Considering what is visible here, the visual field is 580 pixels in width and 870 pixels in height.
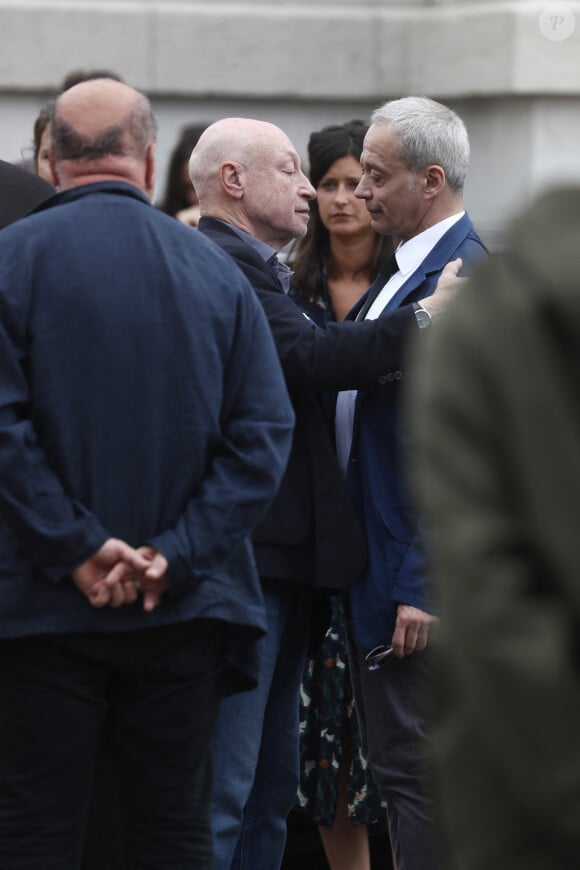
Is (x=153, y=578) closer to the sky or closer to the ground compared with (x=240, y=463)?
closer to the ground

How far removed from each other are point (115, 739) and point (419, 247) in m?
1.36

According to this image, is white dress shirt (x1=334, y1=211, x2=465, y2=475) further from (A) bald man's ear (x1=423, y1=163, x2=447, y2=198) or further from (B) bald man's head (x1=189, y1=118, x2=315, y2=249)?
(B) bald man's head (x1=189, y1=118, x2=315, y2=249)

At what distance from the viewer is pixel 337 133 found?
16.3ft

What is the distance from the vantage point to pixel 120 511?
2764mm

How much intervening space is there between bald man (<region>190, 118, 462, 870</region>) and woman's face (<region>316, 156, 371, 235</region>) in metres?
1.13

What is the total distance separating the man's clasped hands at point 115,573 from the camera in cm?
271

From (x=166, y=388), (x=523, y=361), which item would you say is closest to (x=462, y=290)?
(x=523, y=361)

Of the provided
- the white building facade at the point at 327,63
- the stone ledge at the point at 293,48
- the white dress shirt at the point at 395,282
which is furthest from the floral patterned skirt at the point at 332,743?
the stone ledge at the point at 293,48

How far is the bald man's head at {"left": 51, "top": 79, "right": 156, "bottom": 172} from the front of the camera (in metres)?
2.94

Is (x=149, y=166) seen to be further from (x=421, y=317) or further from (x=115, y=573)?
(x=115, y=573)

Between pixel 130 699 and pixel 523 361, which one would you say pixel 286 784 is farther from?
pixel 523 361

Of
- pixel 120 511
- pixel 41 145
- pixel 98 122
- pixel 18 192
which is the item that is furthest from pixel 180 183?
pixel 120 511

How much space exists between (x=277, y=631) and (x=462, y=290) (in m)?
2.14

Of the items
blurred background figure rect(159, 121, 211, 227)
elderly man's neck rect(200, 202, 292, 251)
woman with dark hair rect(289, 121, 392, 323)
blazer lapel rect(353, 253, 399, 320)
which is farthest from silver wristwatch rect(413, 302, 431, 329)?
blurred background figure rect(159, 121, 211, 227)
